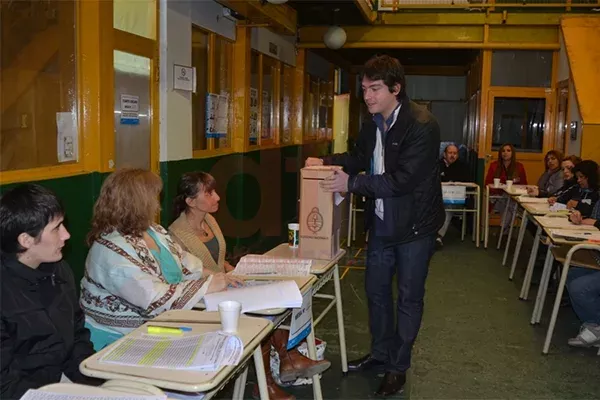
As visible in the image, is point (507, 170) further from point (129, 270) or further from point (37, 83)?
point (129, 270)

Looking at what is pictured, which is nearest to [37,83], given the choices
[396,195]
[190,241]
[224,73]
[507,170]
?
[190,241]

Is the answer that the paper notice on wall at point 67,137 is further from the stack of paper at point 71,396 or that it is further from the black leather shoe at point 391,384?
the black leather shoe at point 391,384

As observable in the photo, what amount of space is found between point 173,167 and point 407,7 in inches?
216

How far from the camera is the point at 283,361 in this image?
3158mm

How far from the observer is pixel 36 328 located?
1980 mm

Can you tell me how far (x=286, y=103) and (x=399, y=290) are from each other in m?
5.17

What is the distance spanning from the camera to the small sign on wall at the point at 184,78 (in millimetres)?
4406

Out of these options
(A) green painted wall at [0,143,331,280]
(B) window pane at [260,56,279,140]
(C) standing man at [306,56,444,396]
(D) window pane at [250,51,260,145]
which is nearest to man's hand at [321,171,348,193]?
(C) standing man at [306,56,444,396]

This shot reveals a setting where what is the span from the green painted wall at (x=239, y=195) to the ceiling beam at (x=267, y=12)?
129 centimetres

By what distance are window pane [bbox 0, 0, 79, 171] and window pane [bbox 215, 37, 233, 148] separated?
2269 mm

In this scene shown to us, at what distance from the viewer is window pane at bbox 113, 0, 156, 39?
367 cm

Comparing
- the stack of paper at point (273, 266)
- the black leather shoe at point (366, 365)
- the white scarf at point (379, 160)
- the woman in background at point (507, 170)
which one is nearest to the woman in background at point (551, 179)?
the woman in background at point (507, 170)

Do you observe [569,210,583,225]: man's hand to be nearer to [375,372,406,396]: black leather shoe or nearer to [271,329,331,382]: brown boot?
[375,372,406,396]: black leather shoe

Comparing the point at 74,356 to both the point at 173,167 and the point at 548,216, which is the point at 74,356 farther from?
the point at 548,216
